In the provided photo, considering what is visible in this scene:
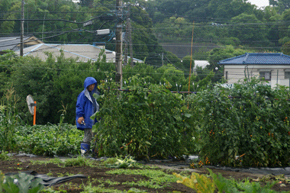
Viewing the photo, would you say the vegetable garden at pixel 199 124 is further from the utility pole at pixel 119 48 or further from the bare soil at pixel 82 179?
the utility pole at pixel 119 48

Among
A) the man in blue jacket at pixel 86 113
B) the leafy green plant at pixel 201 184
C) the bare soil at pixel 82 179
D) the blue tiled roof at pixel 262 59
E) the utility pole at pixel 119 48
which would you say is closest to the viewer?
the leafy green plant at pixel 201 184

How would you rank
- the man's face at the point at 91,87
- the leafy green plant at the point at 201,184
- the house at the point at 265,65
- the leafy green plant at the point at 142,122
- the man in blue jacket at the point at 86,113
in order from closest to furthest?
the leafy green plant at the point at 201,184
the leafy green plant at the point at 142,122
the man in blue jacket at the point at 86,113
the man's face at the point at 91,87
the house at the point at 265,65

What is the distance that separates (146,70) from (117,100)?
62.9ft

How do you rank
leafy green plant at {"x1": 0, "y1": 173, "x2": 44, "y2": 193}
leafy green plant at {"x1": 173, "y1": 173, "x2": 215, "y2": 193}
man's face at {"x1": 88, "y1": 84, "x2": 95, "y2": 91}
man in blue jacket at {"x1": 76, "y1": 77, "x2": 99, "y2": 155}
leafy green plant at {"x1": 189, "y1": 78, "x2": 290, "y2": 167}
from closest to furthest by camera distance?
1. leafy green plant at {"x1": 0, "y1": 173, "x2": 44, "y2": 193}
2. leafy green plant at {"x1": 173, "y1": 173, "x2": 215, "y2": 193}
3. leafy green plant at {"x1": 189, "y1": 78, "x2": 290, "y2": 167}
4. man in blue jacket at {"x1": 76, "y1": 77, "x2": 99, "y2": 155}
5. man's face at {"x1": 88, "y1": 84, "x2": 95, "y2": 91}

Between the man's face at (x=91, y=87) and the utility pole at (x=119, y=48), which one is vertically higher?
the utility pole at (x=119, y=48)

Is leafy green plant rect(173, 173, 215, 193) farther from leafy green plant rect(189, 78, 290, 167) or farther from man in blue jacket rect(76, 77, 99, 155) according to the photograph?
man in blue jacket rect(76, 77, 99, 155)

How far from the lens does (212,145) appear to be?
17.9ft

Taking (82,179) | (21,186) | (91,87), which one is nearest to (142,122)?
(91,87)

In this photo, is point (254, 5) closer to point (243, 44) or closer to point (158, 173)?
point (243, 44)

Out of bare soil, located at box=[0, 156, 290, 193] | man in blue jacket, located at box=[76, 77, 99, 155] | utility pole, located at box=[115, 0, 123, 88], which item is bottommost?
bare soil, located at box=[0, 156, 290, 193]

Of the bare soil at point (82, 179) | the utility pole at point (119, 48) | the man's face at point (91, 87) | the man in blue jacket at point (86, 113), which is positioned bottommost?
the bare soil at point (82, 179)

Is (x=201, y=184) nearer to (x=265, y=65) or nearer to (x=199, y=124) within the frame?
(x=199, y=124)

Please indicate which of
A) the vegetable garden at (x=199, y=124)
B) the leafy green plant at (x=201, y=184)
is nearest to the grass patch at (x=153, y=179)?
the vegetable garden at (x=199, y=124)

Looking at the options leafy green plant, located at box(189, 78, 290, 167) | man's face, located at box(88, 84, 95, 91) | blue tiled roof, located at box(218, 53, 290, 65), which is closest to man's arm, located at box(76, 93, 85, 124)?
man's face, located at box(88, 84, 95, 91)
